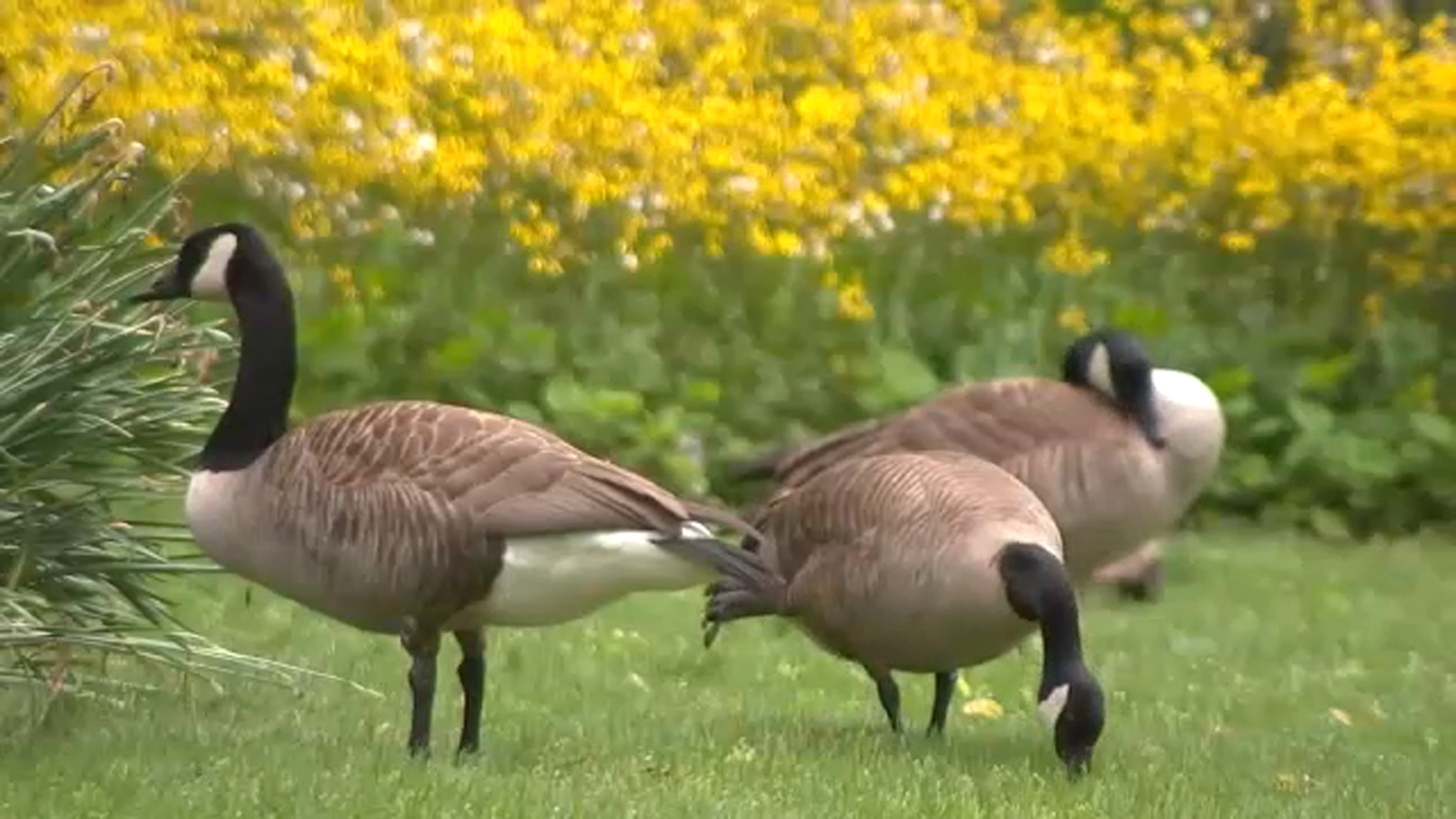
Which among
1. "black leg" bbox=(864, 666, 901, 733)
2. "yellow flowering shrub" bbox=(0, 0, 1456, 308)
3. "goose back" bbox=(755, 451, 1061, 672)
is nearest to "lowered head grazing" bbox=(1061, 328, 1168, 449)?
"goose back" bbox=(755, 451, 1061, 672)

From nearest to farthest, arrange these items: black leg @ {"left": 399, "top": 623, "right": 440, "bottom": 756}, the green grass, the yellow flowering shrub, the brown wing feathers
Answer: the green grass
the brown wing feathers
black leg @ {"left": 399, "top": 623, "right": 440, "bottom": 756}
the yellow flowering shrub

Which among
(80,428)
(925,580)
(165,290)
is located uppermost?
(165,290)

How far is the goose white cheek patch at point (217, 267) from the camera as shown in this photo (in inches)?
290

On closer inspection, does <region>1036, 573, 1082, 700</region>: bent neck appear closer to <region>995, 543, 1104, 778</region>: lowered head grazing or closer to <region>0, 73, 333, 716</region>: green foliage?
<region>995, 543, 1104, 778</region>: lowered head grazing

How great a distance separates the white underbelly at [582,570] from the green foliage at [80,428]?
4.40ft

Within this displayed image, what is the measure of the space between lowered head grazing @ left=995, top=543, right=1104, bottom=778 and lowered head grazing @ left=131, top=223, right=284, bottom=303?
87.4 inches

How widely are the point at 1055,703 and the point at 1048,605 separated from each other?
28cm

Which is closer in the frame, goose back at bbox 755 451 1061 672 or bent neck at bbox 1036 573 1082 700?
bent neck at bbox 1036 573 1082 700

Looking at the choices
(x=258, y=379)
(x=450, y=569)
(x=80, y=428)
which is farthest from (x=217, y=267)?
(x=450, y=569)

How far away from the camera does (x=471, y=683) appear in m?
7.21

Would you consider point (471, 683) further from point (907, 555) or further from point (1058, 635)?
point (1058, 635)

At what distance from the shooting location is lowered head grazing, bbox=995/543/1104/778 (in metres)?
7.07

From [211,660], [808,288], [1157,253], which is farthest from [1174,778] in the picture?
[1157,253]

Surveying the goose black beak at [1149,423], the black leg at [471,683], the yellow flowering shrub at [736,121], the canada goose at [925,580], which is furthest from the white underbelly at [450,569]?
the yellow flowering shrub at [736,121]
